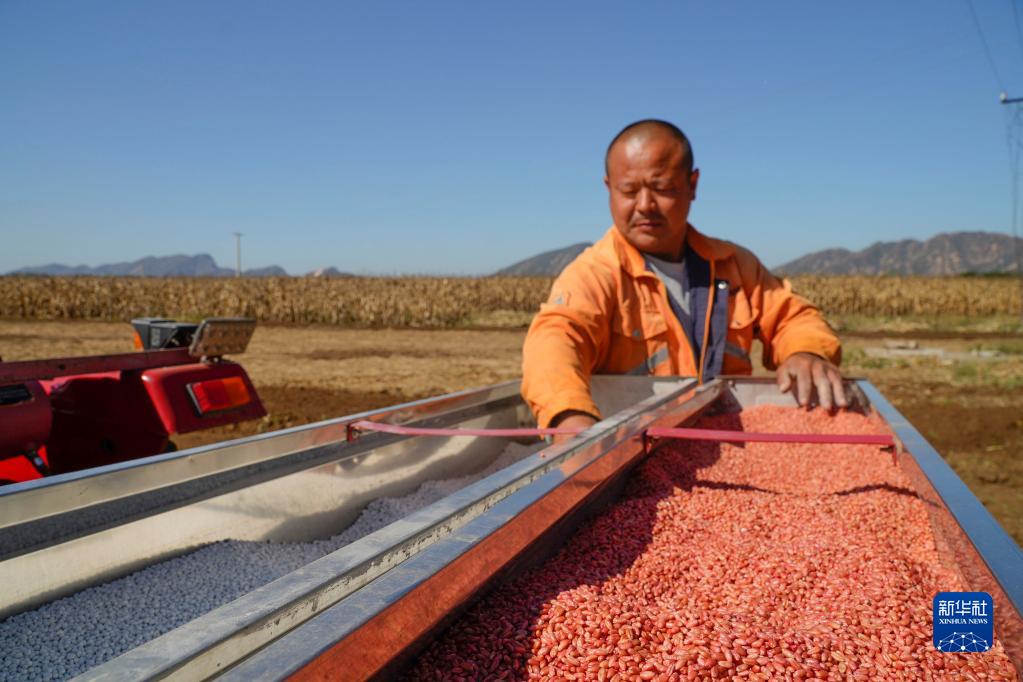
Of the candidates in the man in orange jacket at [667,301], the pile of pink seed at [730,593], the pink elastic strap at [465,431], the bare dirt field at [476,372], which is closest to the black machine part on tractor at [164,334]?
the pink elastic strap at [465,431]

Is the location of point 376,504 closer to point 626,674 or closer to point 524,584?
point 524,584

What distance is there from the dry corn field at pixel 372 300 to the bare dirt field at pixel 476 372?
2429mm

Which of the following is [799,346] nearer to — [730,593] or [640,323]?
[640,323]

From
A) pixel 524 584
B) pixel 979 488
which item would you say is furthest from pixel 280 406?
pixel 524 584

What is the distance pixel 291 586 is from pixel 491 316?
76.9ft

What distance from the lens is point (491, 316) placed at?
80.0ft

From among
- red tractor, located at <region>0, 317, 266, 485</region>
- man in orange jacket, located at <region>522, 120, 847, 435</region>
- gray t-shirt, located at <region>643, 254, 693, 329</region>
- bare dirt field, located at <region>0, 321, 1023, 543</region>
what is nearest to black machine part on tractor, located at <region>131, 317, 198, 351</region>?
red tractor, located at <region>0, 317, 266, 485</region>

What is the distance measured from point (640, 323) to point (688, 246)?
25.4 inches

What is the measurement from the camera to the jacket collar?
3416 millimetres

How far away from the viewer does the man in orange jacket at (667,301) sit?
307 cm

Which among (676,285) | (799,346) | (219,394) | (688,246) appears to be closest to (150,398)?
(219,394)

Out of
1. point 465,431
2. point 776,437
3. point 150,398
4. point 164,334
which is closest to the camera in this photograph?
point 776,437

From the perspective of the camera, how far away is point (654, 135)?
3.28 metres

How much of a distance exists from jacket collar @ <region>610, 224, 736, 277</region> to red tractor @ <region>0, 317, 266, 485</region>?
1802mm
